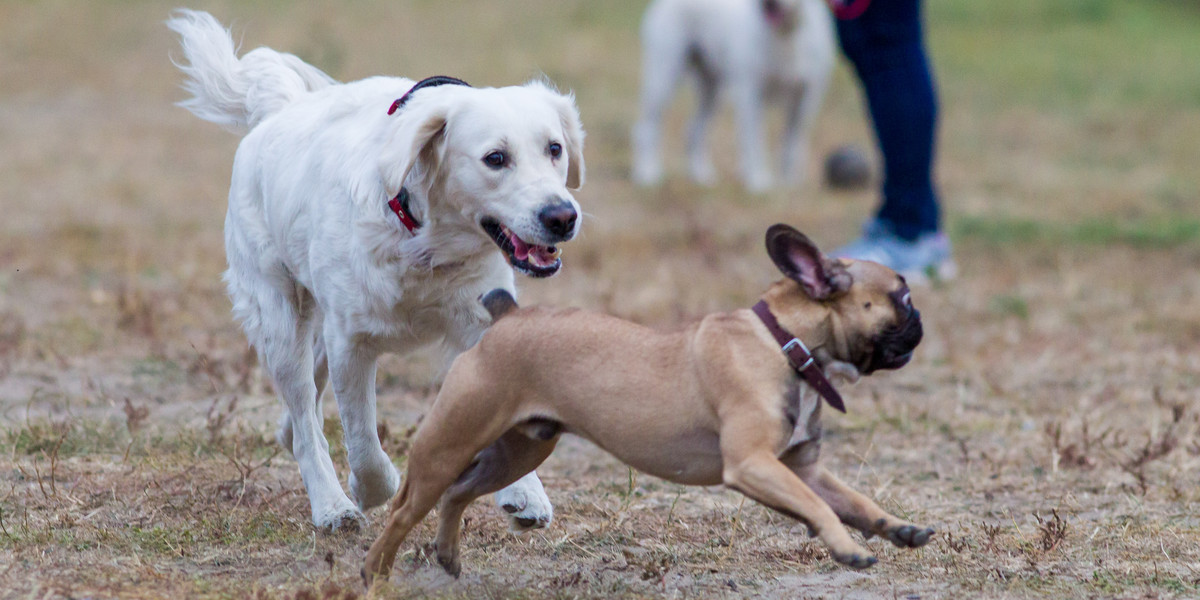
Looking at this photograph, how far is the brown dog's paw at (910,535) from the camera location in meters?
2.62

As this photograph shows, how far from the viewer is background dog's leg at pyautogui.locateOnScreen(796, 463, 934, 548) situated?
2639 millimetres

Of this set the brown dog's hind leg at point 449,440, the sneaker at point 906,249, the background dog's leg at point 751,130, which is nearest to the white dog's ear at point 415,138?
the brown dog's hind leg at point 449,440

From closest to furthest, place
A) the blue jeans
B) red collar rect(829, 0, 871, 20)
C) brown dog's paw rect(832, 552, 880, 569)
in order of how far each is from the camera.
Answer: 1. brown dog's paw rect(832, 552, 880, 569)
2. red collar rect(829, 0, 871, 20)
3. the blue jeans

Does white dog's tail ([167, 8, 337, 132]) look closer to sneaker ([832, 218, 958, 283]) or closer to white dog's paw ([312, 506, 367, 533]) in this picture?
white dog's paw ([312, 506, 367, 533])

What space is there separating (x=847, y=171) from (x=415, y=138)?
25.6ft

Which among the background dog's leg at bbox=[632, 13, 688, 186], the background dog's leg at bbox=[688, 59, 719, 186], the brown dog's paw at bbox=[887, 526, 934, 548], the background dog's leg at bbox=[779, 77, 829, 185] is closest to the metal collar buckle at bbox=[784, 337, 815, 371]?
the brown dog's paw at bbox=[887, 526, 934, 548]

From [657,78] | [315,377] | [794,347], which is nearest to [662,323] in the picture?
[315,377]

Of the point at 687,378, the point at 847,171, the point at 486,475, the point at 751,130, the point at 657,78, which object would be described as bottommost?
the point at 847,171

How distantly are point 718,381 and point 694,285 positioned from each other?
174 inches

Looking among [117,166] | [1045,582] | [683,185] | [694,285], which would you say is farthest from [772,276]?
[117,166]

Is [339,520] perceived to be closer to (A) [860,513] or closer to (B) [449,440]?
(B) [449,440]

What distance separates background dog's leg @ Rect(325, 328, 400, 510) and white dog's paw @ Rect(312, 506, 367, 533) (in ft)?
0.23

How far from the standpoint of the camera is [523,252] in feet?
10.6

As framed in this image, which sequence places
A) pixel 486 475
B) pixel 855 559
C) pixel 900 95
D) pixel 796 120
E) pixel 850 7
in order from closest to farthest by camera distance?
1. pixel 855 559
2. pixel 486 475
3. pixel 850 7
4. pixel 900 95
5. pixel 796 120
